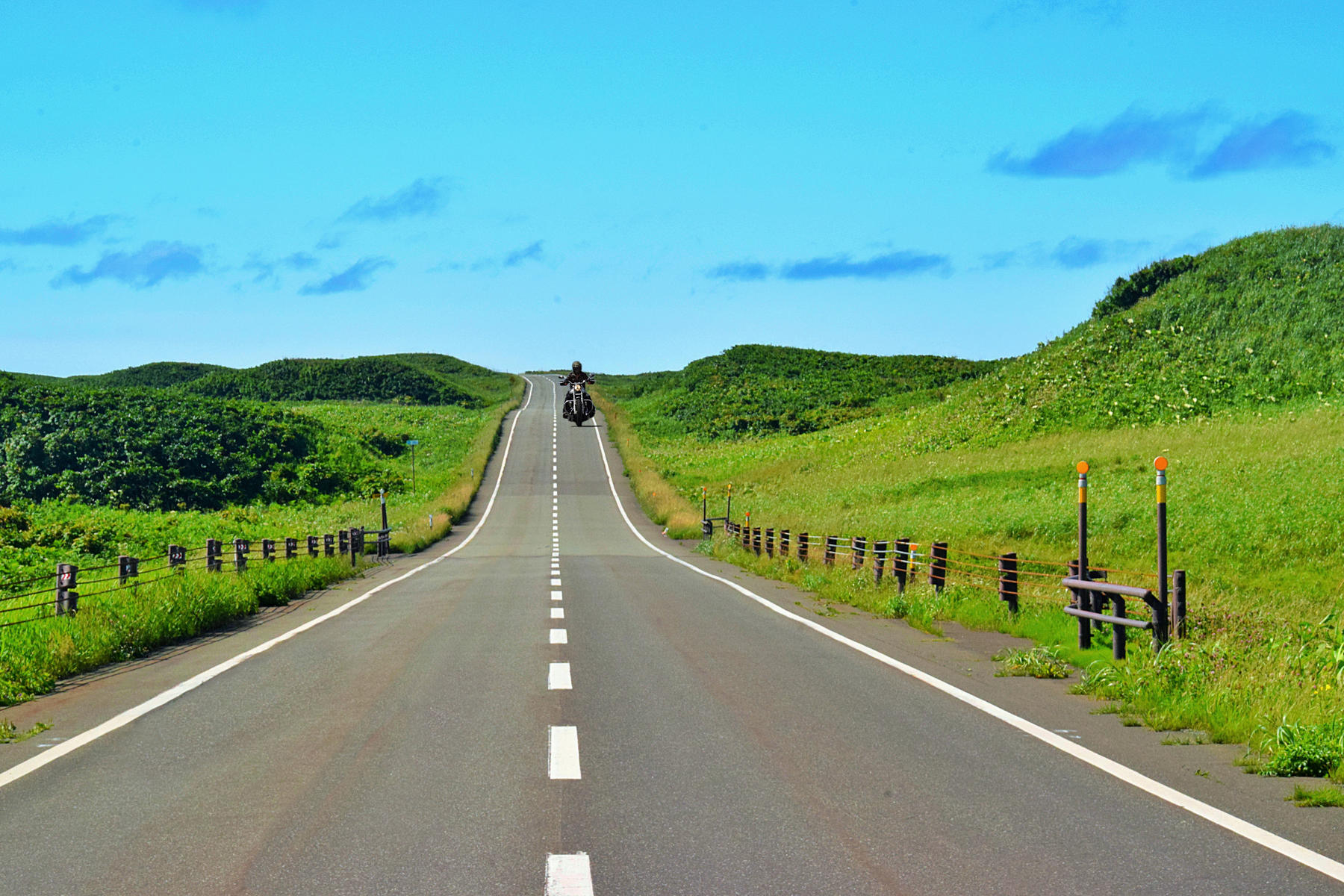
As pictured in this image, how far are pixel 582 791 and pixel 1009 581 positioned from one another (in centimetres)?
1020

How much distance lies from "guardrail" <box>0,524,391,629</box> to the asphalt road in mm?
2859

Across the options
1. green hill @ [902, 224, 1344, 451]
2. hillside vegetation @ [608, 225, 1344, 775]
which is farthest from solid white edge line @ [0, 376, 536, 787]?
green hill @ [902, 224, 1344, 451]

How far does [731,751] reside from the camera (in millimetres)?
7379

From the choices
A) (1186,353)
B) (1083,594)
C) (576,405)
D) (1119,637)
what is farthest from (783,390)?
(1119,637)

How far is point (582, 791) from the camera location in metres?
6.38

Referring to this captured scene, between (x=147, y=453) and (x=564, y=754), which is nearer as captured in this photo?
(x=564, y=754)

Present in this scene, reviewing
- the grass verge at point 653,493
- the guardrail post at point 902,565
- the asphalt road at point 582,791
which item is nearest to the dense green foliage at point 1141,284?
the grass verge at point 653,493

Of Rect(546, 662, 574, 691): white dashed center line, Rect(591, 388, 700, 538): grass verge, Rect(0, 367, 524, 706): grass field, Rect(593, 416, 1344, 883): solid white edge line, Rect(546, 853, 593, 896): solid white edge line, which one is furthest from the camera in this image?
Rect(591, 388, 700, 538): grass verge

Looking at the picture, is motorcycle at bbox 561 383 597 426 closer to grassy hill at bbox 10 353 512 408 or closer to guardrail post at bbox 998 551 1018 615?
guardrail post at bbox 998 551 1018 615

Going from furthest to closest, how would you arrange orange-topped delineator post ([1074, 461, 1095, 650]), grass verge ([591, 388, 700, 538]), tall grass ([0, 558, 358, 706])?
1. grass verge ([591, 388, 700, 538])
2. orange-topped delineator post ([1074, 461, 1095, 650])
3. tall grass ([0, 558, 358, 706])

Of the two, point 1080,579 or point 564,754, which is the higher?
point 1080,579

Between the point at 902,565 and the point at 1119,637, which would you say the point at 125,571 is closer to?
the point at 902,565

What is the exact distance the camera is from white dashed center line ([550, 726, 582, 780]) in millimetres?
6766

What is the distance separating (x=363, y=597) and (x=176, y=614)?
6.46 m
